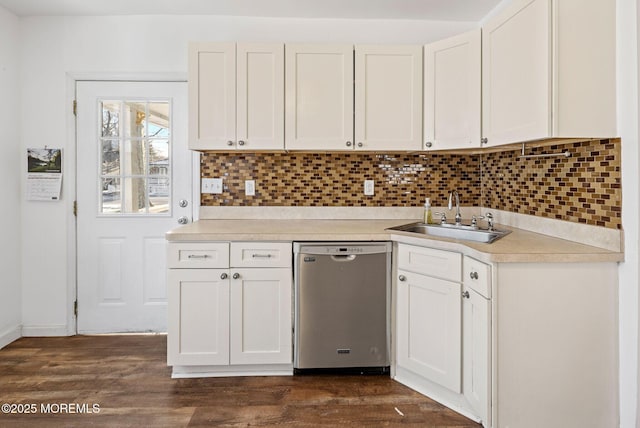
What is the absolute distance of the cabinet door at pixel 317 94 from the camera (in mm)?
2580

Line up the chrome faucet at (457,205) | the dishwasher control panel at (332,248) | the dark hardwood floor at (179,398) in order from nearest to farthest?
the dark hardwood floor at (179,398), the dishwasher control panel at (332,248), the chrome faucet at (457,205)

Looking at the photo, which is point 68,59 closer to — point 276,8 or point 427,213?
point 276,8

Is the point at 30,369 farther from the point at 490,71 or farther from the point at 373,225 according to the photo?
the point at 490,71

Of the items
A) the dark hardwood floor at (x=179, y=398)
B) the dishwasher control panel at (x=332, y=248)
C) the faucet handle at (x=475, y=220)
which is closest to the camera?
the dark hardwood floor at (x=179, y=398)

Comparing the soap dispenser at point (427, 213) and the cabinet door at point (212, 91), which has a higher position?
the cabinet door at point (212, 91)

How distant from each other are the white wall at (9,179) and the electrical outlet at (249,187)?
65.9 inches

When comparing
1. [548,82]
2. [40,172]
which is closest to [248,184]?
[40,172]

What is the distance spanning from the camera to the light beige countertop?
173cm

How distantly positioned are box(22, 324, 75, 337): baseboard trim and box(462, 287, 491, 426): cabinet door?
9.33 ft

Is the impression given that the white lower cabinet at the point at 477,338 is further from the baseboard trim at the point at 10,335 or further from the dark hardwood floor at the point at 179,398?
the baseboard trim at the point at 10,335

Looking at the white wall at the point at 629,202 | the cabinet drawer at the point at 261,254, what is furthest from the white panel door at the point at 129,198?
the white wall at the point at 629,202

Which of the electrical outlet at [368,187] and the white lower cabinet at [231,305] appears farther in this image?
the electrical outlet at [368,187]

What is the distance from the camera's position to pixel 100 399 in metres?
2.12

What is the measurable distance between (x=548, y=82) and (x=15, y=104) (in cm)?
342
